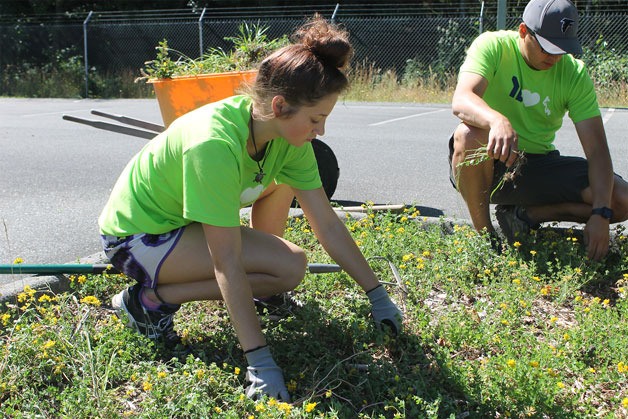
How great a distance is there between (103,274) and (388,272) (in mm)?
1469

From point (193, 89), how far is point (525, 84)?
204cm

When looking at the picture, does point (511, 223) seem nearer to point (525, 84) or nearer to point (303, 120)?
point (525, 84)

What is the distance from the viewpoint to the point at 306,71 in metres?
2.66

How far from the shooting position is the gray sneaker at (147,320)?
3121 millimetres

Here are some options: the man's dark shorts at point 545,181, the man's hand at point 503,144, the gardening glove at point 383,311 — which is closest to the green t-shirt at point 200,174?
the gardening glove at point 383,311

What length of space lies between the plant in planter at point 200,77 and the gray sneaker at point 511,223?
1.76 metres

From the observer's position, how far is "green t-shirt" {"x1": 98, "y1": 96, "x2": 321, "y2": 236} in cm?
267

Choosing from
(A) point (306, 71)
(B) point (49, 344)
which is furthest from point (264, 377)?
(A) point (306, 71)

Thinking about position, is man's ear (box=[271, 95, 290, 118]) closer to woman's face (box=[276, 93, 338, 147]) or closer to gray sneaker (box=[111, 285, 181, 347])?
woman's face (box=[276, 93, 338, 147])

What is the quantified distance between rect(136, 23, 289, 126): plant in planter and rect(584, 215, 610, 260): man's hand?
2176 mm

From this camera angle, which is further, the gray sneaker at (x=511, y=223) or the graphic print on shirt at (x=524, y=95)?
the gray sneaker at (x=511, y=223)

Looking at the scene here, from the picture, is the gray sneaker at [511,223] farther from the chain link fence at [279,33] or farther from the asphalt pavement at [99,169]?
the chain link fence at [279,33]

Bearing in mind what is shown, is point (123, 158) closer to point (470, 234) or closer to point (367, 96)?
point (470, 234)

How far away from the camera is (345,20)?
20.0 metres
